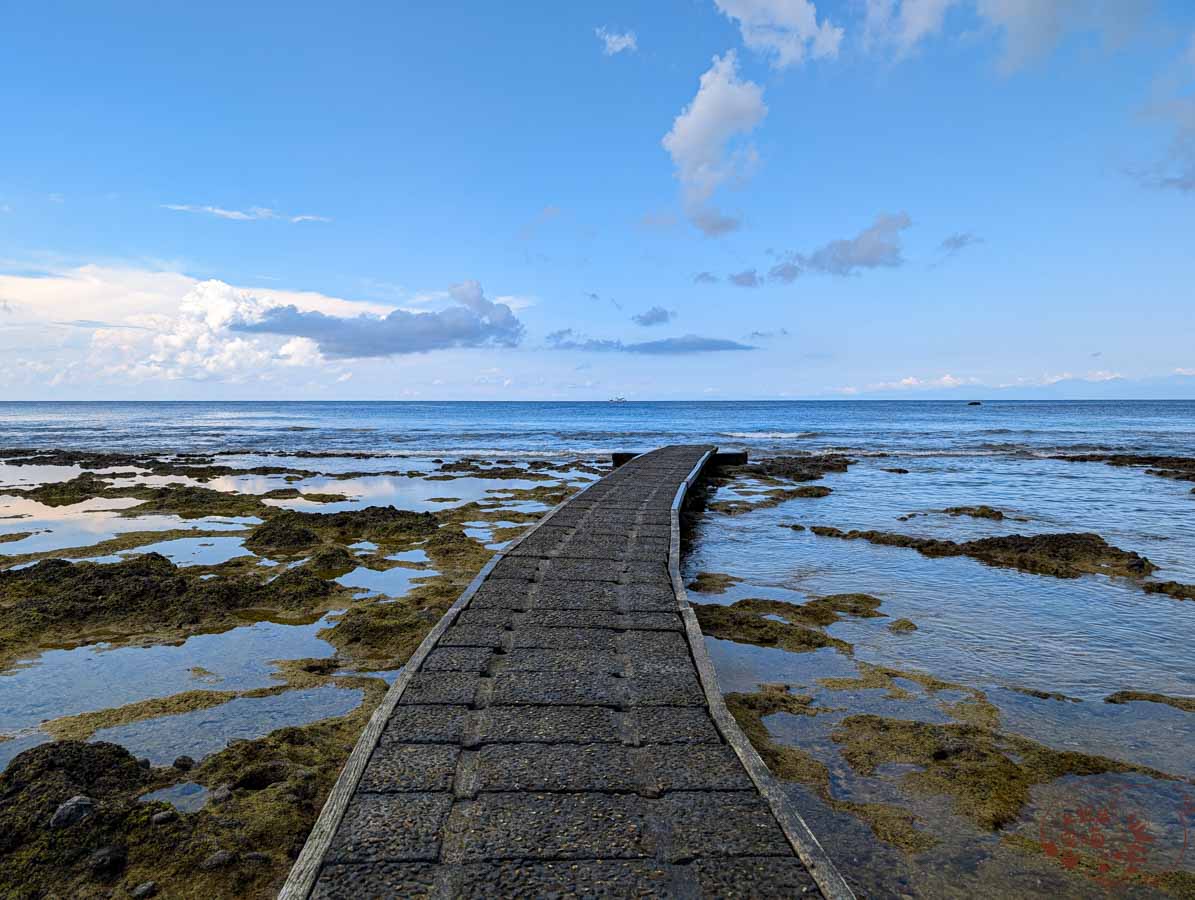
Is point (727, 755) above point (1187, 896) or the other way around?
above

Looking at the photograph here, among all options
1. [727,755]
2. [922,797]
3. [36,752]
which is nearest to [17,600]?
[36,752]

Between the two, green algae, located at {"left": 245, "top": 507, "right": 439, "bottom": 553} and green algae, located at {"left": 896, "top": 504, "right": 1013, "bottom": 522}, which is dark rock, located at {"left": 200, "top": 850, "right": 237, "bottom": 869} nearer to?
green algae, located at {"left": 245, "top": 507, "right": 439, "bottom": 553}

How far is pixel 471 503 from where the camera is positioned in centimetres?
1734

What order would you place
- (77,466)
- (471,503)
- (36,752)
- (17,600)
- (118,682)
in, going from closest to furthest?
1. (36,752)
2. (118,682)
3. (17,600)
4. (471,503)
5. (77,466)

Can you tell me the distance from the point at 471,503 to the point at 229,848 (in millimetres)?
13640

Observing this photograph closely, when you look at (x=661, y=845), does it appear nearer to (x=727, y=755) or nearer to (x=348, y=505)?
(x=727, y=755)

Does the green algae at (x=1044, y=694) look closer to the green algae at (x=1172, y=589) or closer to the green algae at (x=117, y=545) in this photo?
the green algae at (x=1172, y=589)

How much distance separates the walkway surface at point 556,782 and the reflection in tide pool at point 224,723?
2.96 ft

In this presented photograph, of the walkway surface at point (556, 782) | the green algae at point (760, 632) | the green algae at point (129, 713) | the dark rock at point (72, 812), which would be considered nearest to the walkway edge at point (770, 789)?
the walkway surface at point (556, 782)

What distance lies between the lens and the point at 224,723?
17.4ft

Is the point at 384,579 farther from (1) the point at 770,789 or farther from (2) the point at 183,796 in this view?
(1) the point at 770,789

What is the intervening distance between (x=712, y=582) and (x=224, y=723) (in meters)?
6.38

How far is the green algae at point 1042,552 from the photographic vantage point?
10.4 meters

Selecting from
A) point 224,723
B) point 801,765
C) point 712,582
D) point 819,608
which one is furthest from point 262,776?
point 712,582
